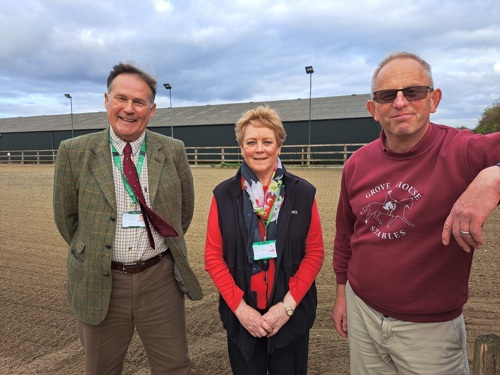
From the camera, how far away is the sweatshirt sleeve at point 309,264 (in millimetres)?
2076

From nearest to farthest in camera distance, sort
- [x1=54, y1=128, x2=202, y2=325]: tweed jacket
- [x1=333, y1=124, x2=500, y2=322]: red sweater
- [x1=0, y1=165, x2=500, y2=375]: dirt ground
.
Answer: [x1=333, y1=124, x2=500, y2=322]: red sweater → [x1=54, y1=128, x2=202, y2=325]: tweed jacket → [x1=0, y1=165, x2=500, y2=375]: dirt ground

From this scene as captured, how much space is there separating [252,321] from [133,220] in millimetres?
862

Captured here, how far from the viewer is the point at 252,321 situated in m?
2.00

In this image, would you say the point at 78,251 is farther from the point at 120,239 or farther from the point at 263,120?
the point at 263,120

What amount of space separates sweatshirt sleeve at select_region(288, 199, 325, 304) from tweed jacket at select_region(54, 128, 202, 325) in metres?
0.75

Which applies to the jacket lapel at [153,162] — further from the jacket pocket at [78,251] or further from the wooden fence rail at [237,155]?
the wooden fence rail at [237,155]

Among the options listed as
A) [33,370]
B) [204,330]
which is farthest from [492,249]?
[33,370]

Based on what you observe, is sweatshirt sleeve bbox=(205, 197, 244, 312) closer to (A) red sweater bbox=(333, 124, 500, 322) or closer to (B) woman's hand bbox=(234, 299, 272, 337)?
(B) woman's hand bbox=(234, 299, 272, 337)

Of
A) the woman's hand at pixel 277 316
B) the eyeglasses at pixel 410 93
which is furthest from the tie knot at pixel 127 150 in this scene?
the eyeglasses at pixel 410 93

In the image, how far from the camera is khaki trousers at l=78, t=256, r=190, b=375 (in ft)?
7.39

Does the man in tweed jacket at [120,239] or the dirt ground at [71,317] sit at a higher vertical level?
the man in tweed jacket at [120,239]

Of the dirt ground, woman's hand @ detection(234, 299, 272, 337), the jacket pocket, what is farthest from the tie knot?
the dirt ground

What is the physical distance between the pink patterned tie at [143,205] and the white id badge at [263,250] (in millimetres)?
537

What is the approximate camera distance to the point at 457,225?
133 centimetres
